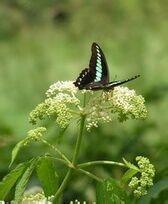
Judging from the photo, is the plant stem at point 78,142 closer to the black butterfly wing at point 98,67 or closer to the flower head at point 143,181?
the flower head at point 143,181

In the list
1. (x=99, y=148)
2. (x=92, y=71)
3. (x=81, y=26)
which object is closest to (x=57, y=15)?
(x=81, y=26)

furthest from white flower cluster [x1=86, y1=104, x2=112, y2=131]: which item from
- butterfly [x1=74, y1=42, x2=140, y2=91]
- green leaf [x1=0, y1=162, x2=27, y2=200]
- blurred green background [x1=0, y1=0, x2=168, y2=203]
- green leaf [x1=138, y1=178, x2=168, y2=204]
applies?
blurred green background [x1=0, y1=0, x2=168, y2=203]

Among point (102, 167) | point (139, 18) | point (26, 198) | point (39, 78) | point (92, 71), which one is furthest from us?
point (139, 18)

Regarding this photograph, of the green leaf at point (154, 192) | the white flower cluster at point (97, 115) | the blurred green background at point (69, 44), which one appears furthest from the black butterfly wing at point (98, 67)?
the blurred green background at point (69, 44)

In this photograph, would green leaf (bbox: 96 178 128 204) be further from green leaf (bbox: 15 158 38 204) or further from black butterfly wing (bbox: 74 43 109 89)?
black butterfly wing (bbox: 74 43 109 89)

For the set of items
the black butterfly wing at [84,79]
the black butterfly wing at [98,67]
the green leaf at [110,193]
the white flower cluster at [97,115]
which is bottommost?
the green leaf at [110,193]

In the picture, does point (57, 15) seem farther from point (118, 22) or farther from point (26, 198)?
point (26, 198)

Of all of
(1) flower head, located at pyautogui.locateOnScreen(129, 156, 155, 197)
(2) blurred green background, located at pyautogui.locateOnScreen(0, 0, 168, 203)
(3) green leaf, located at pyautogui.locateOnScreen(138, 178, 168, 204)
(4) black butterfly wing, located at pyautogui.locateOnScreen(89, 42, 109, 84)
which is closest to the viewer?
(1) flower head, located at pyautogui.locateOnScreen(129, 156, 155, 197)
